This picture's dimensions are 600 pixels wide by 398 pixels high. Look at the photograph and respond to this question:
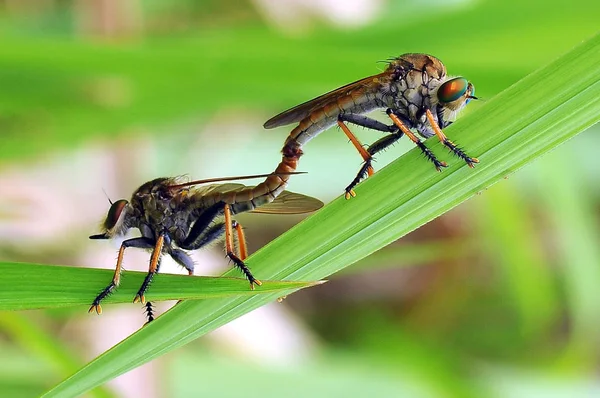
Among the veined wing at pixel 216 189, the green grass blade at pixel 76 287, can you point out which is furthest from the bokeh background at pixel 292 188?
the green grass blade at pixel 76 287

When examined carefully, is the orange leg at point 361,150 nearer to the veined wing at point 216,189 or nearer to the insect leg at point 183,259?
the veined wing at point 216,189

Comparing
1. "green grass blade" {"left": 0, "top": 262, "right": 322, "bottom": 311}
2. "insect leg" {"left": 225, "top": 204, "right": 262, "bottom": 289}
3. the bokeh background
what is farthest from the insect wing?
"green grass blade" {"left": 0, "top": 262, "right": 322, "bottom": 311}

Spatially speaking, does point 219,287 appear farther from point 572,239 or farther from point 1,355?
point 572,239

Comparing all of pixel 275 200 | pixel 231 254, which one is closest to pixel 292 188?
pixel 275 200

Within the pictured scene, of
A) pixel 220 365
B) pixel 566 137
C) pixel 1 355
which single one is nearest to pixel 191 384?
pixel 220 365

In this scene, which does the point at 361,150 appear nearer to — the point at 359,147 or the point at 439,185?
the point at 359,147
